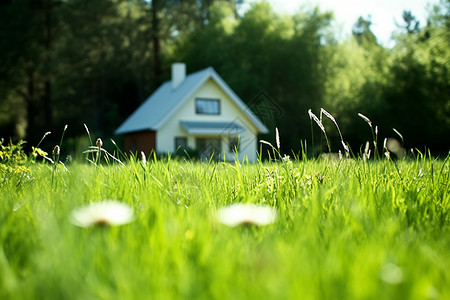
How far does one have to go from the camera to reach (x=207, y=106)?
1142 inches

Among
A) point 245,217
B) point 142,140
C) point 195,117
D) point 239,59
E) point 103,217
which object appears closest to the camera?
point 103,217

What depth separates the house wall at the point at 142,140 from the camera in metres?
28.5

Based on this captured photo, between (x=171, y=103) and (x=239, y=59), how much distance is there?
12303 millimetres

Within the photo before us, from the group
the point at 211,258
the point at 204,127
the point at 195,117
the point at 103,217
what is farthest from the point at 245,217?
the point at 195,117

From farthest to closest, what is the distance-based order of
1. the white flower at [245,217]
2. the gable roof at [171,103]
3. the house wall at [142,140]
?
the house wall at [142,140] < the gable roof at [171,103] < the white flower at [245,217]

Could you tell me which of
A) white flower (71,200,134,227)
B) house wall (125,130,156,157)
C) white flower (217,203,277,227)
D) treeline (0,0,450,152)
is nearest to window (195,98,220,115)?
house wall (125,130,156,157)

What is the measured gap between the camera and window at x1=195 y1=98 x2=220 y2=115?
28859 millimetres

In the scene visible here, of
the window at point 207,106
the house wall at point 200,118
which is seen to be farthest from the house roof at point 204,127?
Result: the window at point 207,106

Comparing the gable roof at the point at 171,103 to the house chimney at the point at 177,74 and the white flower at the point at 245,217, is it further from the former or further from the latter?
the white flower at the point at 245,217

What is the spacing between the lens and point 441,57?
3206cm

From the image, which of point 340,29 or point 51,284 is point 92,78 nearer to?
point 340,29

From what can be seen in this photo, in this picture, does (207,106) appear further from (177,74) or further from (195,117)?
(177,74)

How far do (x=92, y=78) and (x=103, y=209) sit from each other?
44.1 meters

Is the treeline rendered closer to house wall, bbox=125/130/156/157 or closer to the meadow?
house wall, bbox=125/130/156/157
